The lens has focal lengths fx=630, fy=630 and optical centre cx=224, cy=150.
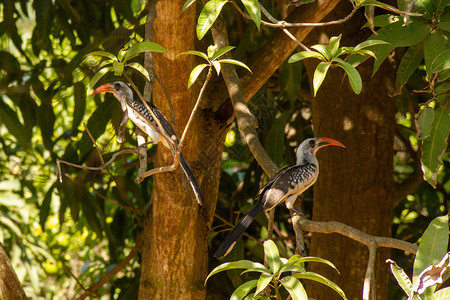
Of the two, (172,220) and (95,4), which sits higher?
(95,4)

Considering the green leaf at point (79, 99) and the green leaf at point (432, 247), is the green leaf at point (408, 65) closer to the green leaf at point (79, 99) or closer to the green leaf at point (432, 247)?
the green leaf at point (432, 247)

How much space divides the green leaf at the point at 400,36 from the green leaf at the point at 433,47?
28mm

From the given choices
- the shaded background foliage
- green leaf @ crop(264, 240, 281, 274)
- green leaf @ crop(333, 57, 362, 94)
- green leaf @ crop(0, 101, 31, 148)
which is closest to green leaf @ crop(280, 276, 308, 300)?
green leaf @ crop(264, 240, 281, 274)

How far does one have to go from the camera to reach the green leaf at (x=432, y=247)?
139 centimetres

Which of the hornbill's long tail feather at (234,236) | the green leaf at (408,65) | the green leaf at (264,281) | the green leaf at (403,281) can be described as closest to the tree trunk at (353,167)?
the green leaf at (408,65)

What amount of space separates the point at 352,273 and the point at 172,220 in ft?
2.61

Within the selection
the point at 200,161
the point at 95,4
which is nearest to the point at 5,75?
the point at 95,4

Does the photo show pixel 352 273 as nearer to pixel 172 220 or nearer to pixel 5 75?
pixel 172 220

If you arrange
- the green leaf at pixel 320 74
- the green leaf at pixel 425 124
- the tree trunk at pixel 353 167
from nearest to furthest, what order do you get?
the green leaf at pixel 320 74
the green leaf at pixel 425 124
the tree trunk at pixel 353 167

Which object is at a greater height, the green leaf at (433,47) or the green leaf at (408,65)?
the green leaf at (433,47)

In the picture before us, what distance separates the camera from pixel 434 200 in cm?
356

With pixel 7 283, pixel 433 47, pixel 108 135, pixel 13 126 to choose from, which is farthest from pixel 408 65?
pixel 13 126

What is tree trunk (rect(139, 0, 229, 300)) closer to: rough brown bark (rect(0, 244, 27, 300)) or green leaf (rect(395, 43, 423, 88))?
rough brown bark (rect(0, 244, 27, 300))

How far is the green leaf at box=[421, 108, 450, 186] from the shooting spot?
1809mm
